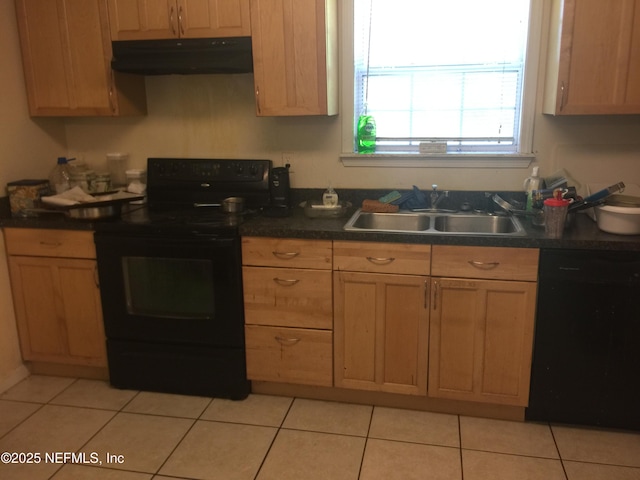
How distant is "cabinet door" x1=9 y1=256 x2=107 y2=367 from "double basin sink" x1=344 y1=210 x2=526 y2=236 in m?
1.39

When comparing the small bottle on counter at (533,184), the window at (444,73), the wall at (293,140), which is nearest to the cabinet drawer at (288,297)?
the wall at (293,140)

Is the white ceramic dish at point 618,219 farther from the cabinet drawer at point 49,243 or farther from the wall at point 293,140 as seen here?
the cabinet drawer at point 49,243

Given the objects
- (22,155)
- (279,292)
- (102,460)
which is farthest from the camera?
(22,155)

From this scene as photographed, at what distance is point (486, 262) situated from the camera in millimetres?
2225

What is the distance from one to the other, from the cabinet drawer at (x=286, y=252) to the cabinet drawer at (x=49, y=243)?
80cm

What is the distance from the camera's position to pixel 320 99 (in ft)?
8.29

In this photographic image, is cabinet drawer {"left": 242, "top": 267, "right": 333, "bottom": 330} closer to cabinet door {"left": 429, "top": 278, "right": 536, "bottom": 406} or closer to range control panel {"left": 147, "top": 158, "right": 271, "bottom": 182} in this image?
cabinet door {"left": 429, "top": 278, "right": 536, "bottom": 406}

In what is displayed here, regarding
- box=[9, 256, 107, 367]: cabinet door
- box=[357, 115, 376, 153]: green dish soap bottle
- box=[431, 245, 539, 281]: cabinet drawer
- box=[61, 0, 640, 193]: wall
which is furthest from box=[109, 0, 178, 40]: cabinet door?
box=[431, 245, 539, 281]: cabinet drawer

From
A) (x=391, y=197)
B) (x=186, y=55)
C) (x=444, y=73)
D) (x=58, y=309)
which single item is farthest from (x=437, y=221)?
(x=58, y=309)

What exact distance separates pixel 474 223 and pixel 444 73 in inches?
31.8

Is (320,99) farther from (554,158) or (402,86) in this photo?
(554,158)

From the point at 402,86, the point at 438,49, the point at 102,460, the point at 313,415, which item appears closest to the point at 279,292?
the point at 313,415

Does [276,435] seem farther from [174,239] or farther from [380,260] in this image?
[174,239]

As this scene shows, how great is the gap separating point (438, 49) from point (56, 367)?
2637 mm
